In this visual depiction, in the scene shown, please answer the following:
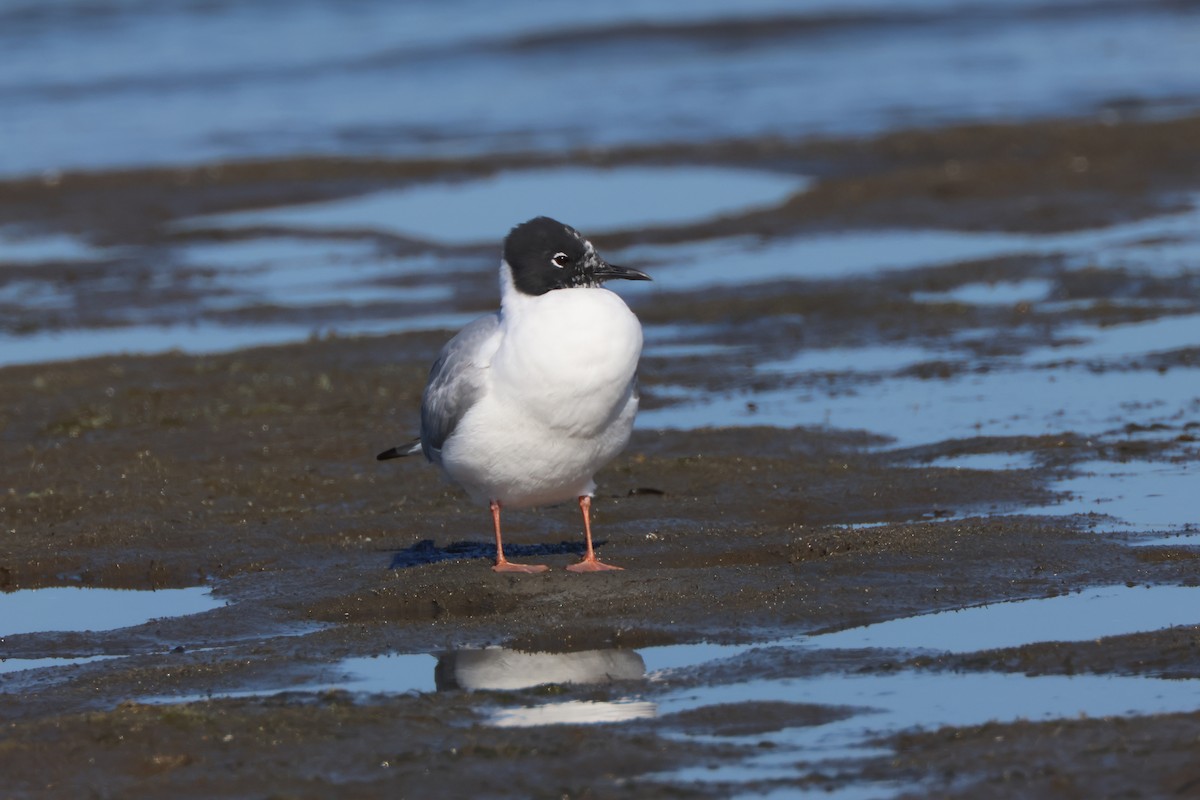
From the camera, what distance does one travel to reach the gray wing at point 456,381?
26.2 ft

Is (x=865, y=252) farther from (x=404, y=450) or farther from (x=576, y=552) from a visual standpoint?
(x=576, y=552)

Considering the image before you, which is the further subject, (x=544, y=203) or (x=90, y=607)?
(x=544, y=203)

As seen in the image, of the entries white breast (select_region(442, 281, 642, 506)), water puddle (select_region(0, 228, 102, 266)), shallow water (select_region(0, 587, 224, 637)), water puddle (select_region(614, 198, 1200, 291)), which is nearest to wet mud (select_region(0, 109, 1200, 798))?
shallow water (select_region(0, 587, 224, 637))

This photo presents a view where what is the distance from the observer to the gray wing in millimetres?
7992

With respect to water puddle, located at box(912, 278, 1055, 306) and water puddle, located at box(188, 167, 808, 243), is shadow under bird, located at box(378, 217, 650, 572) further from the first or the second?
water puddle, located at box(188, 167, 808, 243)

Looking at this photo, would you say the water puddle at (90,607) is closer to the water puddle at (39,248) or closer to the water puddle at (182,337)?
the water puddle at (182,337)

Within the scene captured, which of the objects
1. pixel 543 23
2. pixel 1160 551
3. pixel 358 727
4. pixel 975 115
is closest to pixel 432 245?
pixel 975 115

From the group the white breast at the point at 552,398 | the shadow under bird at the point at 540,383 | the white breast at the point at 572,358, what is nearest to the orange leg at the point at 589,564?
the shadow under bird at the point at 540,383

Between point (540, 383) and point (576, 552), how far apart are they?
153cm

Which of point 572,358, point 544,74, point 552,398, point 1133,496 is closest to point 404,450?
point 552,398

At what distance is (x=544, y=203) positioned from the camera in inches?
837

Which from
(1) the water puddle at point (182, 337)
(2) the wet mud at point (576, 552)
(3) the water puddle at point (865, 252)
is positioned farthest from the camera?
(3) the water puddle at point (865, 252)

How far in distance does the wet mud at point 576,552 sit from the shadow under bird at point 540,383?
43cm

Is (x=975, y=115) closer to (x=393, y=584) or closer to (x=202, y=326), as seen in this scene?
(x=202, y=326)
